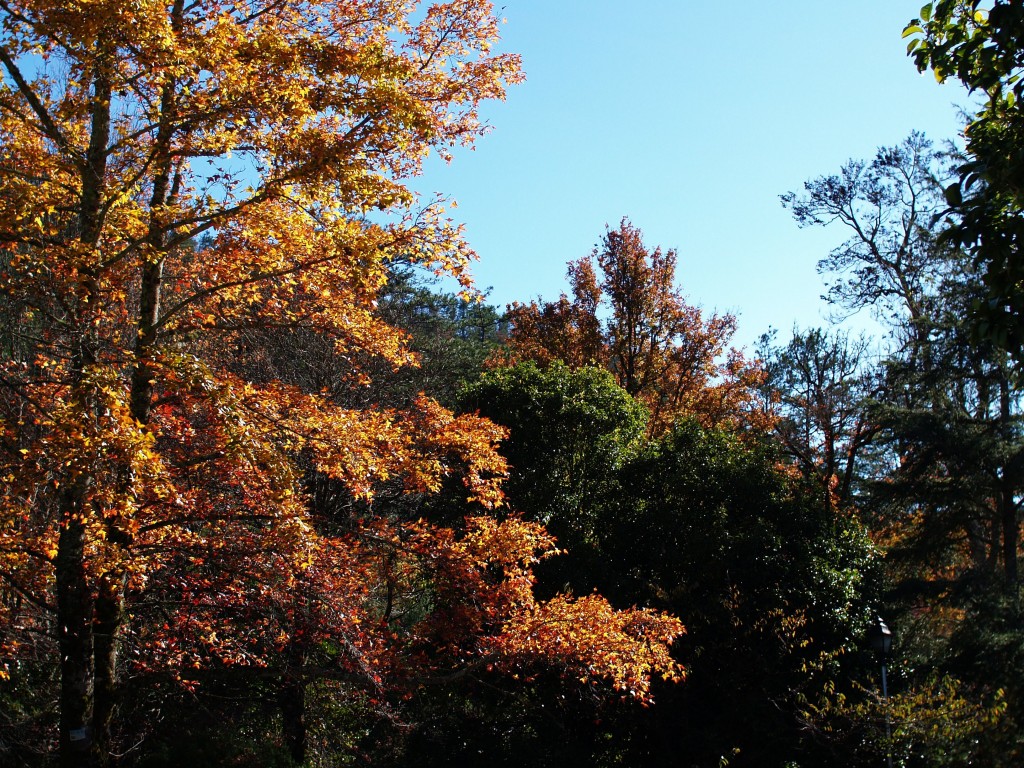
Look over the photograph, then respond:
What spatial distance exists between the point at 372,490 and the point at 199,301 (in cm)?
282

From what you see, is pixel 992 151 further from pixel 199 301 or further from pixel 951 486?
pixel 951 486

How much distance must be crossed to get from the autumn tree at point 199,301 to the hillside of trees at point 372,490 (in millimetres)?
39

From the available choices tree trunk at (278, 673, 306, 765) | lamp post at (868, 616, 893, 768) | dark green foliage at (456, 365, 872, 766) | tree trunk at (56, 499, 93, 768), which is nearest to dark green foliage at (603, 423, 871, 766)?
dark green foliage at (456, 365, 872, 766)

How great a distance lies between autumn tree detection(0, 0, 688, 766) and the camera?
604 cm

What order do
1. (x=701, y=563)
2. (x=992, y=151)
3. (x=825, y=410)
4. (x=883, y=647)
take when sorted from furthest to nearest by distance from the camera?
1. (x=825, y=410)
2. (x=701, y=563)
3. (x=883, y=647)
4. (x=992, y=151)

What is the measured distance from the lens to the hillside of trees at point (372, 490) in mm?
6195

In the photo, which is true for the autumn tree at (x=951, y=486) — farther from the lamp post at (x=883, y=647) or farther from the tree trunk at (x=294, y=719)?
the tree trunk at (x=294, y=719)

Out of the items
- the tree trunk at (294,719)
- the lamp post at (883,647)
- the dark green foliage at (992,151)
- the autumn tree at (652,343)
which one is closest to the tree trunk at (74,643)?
the tree trunk at (294,719)

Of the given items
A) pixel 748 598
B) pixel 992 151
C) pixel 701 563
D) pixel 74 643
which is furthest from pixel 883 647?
pixel 74 643

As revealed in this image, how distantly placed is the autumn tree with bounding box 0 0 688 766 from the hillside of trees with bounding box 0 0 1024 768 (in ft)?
0.13

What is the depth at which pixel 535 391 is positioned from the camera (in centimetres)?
1286

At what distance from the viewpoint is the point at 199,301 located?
28.7ft

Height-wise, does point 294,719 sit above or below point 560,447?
below

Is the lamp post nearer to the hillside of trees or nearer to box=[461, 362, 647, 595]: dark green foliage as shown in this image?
the hillside of trees
